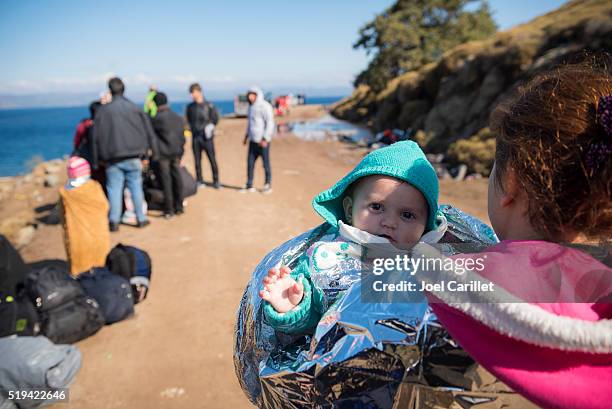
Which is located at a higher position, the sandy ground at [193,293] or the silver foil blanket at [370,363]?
the silver foil blanket at [370,363]

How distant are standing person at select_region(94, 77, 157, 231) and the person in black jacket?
0.39m

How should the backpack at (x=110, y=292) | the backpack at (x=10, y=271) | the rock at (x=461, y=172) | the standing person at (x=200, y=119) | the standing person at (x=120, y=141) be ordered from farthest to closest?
1. the rock at (x=461, y=172)
2. the standing person at (x=200, y=119)
3. the standing person at (x=120, y=141)
4. the backpack at (x=110, y=292)
5. the backpack at (x=10, y=271)

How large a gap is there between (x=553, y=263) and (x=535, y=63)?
13.4 meters

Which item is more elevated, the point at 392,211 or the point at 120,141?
the point at 120,141

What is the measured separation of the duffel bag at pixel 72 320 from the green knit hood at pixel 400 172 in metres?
3.05

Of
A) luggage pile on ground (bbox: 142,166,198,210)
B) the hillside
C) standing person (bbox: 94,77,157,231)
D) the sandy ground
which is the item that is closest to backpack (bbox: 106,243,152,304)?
the sandy ground

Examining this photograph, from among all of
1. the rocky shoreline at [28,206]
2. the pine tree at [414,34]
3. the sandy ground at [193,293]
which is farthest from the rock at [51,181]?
the pine tree at [414,34]

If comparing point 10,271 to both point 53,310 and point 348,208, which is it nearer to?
point 53,310

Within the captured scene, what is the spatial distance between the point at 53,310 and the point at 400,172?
3.47 meters

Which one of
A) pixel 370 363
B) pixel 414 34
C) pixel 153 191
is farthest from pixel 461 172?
pixel 414 34

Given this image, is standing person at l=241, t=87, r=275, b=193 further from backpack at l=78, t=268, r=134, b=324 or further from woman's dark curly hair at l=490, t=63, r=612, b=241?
woman's dark curly hair at l=490, t=63, r=612, b=241

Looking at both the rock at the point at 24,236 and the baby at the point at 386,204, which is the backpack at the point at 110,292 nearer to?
the baby at the point at 386,204

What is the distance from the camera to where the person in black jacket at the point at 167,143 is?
269 inches

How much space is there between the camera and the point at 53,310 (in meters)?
3.63
